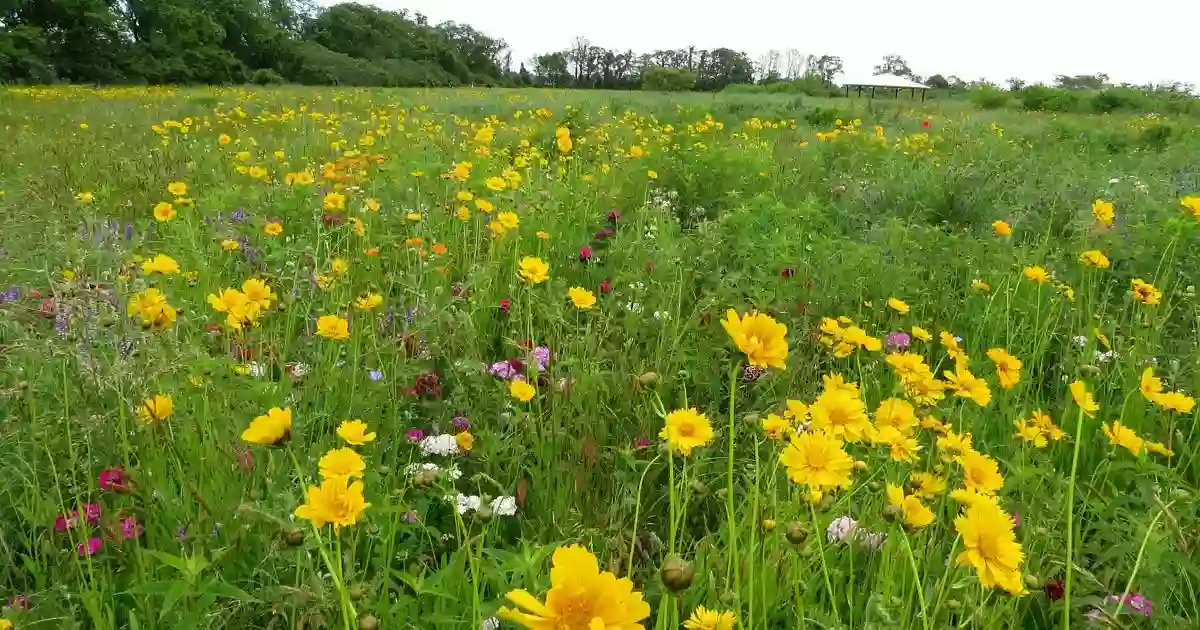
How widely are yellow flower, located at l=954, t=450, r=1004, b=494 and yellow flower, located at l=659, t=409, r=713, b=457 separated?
16.8 inches

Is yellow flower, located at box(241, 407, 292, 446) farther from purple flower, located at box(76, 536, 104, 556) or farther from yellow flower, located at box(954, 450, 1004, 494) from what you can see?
yellow flower, located at box(954, 450, 1004, 494)

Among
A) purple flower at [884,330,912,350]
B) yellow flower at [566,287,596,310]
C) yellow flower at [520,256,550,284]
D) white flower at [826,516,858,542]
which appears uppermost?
yellow flower at [520,256,550,284]

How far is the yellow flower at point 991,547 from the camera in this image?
75 cm

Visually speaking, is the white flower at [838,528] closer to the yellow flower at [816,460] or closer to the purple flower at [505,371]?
the yellow flower at [816,460]

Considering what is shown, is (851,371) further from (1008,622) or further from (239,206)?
(239,206)

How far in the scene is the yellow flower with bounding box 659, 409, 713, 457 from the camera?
35.3 inches

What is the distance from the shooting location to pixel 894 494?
91 centimetres

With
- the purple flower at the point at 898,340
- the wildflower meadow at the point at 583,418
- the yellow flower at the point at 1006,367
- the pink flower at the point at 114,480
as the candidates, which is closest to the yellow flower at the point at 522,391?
the wildflower meadow at the point at 583,418

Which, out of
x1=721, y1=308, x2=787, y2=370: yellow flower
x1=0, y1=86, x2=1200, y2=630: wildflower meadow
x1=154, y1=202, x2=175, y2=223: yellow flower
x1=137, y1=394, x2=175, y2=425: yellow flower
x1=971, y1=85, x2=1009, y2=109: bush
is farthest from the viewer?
x1=971, y1=85, x2=1009, y2=109: bush

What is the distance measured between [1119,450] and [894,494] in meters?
1.16

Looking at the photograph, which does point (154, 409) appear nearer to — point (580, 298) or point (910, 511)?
point (580, 298)

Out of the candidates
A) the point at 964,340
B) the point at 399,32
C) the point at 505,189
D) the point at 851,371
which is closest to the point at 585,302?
the point at 851,371

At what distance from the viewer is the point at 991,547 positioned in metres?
0.77

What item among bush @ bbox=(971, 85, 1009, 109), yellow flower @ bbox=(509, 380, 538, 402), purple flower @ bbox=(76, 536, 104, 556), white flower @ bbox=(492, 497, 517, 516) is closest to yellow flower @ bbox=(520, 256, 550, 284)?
yellow flower @ bbox=(509, 380, 538, 402)
